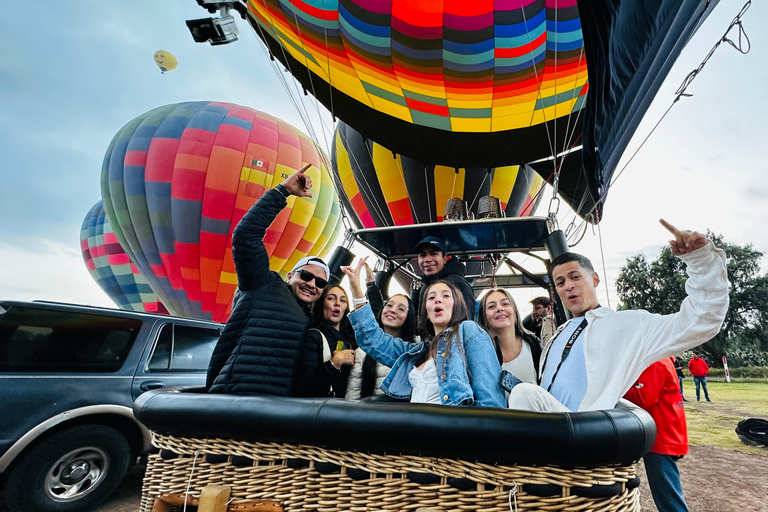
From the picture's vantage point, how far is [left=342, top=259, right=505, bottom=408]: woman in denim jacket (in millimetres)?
1229

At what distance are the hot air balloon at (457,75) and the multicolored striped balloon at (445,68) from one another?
0.5 inches

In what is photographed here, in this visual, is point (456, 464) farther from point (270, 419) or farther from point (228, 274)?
point (228, 274)

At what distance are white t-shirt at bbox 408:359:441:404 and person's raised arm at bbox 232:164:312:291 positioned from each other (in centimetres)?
77

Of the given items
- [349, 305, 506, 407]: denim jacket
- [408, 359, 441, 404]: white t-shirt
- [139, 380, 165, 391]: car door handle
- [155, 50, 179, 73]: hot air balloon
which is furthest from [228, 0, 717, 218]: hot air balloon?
[155, 50, 179, 73]: hot air balloon

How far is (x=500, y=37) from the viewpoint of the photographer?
4.21 meters

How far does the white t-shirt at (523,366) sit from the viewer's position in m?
1.80

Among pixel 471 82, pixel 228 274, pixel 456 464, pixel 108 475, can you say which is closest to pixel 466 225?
pixel 456 464

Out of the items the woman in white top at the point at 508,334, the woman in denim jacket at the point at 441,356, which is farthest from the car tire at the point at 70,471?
the woman in white top at the point at 508,334

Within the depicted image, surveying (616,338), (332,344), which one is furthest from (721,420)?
(332,344)

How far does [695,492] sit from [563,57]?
433 cm

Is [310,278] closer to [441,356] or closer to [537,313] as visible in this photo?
[441,356]

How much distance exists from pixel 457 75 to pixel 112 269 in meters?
15.2

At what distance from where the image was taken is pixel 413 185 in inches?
258

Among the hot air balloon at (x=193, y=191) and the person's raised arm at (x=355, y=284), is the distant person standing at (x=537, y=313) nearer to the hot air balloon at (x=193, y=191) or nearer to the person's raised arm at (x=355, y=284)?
the person's raised arm at (x=355, y=284)
